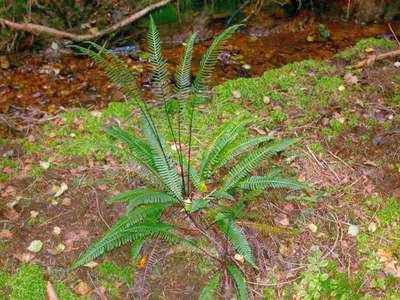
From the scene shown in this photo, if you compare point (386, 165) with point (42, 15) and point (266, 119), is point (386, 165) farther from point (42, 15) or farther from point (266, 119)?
point (42, 15)

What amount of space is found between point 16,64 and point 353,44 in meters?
4.10

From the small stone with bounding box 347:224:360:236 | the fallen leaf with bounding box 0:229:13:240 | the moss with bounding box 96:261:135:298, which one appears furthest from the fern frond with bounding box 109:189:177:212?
the small stone with bounding box 347:224:360:236

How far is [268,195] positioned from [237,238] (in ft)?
2.35

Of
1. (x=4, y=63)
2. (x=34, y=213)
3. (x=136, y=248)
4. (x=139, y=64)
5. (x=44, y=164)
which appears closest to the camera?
(x=136, y=248)

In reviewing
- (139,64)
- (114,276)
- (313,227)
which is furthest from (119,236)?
(139,64)

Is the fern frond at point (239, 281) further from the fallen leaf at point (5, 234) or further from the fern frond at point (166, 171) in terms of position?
the fallen leaf at point (5, 234)

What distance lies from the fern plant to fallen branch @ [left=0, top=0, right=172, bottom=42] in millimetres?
2325

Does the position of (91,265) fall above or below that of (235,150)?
below

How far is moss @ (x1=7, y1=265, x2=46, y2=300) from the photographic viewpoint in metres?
3.38

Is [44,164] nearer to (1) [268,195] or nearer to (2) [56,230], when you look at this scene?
(2) [56,230]

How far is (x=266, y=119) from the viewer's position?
4742 millimetres

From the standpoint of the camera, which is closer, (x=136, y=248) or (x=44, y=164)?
(x=136, y=248)

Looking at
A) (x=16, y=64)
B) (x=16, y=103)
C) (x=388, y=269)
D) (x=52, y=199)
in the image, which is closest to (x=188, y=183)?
(x=52, y=199)

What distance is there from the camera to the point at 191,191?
3.90m
